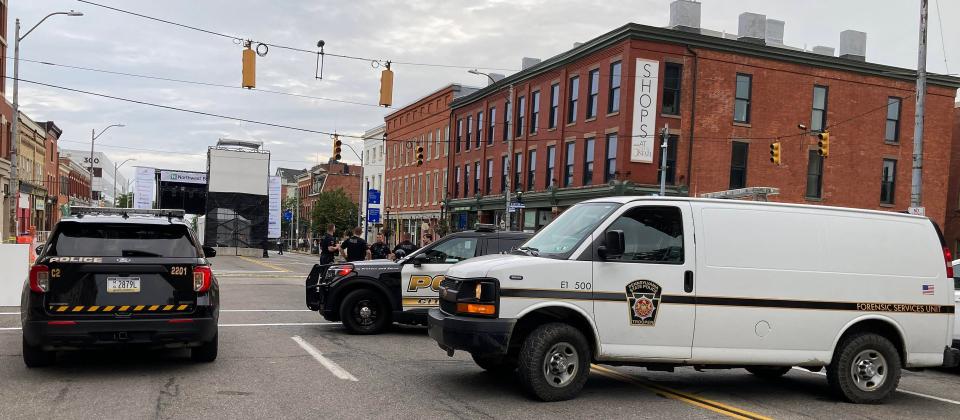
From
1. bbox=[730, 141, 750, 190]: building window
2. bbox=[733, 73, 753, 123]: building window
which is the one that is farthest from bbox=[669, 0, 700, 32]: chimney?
bbox=[730, 141, 750, 190]: building window

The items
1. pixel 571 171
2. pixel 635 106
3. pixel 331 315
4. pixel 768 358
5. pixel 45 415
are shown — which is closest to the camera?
pixel 45 415

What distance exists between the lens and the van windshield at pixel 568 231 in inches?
296

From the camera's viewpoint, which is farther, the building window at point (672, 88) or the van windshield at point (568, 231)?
the building window at point (672, 88)

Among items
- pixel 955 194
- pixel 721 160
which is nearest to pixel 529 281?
pixel 721 160

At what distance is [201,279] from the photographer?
8164 mm

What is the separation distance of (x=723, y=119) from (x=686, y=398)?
26089 mm

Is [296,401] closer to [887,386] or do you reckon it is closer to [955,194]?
[887,386]

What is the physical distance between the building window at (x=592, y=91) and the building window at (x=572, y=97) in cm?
116

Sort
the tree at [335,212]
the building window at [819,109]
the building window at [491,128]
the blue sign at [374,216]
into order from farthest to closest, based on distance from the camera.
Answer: the tree at [335,212] < the blue sign at [374,216] < the building window at [491,128] < the building window at [819,109]

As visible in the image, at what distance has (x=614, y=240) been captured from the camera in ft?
23.1

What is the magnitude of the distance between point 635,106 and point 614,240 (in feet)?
80.2

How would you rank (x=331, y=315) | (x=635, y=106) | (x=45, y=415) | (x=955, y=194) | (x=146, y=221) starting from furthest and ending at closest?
(x=955, y=194) → (x=635, y=106) → (x=331, y=315) → (x=146, y=221) → (x=45, y=415)

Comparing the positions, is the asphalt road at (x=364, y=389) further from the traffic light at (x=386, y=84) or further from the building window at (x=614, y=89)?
the building window at (x=614, y=89)

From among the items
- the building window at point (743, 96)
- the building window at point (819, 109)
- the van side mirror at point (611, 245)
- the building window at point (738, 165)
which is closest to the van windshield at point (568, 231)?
the van side mirror at point (611, 245)
